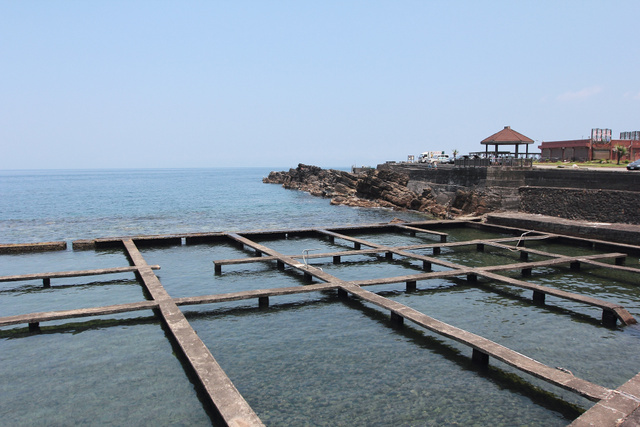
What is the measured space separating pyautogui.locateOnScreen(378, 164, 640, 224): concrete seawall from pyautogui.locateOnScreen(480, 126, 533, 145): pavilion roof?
2452 millimetres

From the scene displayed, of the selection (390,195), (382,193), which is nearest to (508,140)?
(390,195)

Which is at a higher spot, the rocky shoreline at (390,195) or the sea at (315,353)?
the rocky shoreline at (390,195)

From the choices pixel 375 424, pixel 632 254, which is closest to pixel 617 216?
pixel 632 254

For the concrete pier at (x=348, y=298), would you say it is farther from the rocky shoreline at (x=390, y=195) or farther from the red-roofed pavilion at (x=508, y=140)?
the red-roofed pavilion at (x=508, y=140)

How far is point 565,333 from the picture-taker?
10.5 m

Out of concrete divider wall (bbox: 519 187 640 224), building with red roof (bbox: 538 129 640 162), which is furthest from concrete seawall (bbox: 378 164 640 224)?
building with red roof (bbox: 538 129 640 162)

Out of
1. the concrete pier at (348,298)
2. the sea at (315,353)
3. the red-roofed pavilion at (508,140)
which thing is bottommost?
the sea at (315,353)

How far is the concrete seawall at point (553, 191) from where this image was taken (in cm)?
2223

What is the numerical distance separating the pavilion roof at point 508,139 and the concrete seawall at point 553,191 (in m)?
2.45

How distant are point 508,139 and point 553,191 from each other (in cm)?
664

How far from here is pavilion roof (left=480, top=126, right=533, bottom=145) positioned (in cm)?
3142

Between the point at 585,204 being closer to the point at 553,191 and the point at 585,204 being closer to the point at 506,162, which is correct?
the point at 553,191

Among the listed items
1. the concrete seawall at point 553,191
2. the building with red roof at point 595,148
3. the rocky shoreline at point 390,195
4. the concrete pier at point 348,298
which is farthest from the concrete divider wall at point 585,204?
the building with red roof at point 595,148

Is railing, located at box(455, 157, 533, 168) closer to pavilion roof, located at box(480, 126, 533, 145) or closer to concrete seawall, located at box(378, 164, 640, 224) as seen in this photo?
concrete seawall, located at box(378, 164, 640, 224)
